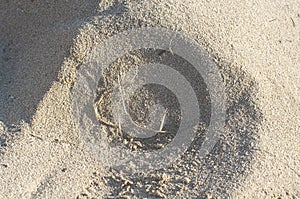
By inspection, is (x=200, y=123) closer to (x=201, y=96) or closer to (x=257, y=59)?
(x=201, y=96)

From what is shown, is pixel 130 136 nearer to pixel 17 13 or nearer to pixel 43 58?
pixel 43 58

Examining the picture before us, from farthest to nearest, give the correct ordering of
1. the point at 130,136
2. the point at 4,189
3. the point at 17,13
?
the point at 17,13 < the point at 130,136 < the point at 4,189

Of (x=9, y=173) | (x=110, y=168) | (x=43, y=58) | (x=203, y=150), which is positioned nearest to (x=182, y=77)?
(x=203, y=150)

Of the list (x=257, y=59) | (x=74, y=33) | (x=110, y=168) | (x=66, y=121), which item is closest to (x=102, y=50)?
(x=74, y=33)

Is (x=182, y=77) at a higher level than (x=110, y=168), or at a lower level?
higher

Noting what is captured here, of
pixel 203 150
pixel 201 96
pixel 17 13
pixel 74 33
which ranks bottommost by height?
pixel 203 150

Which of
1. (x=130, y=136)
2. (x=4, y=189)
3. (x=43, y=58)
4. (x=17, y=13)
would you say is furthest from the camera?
(x=17, y=13)

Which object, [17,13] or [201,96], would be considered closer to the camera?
[201,96]
